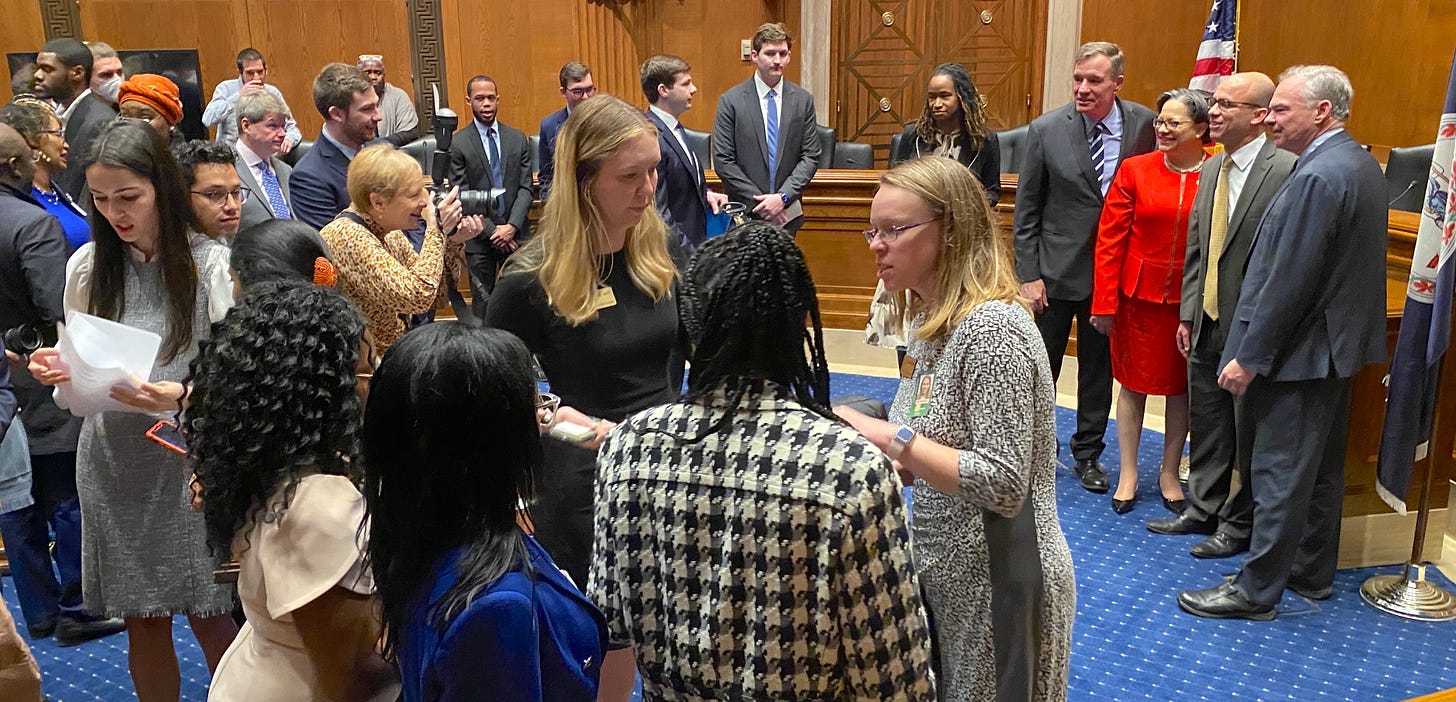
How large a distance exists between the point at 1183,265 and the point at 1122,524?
3.16ft

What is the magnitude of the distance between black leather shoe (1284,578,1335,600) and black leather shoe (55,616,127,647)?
357 cm

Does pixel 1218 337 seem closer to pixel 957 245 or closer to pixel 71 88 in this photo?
pixel 957 245

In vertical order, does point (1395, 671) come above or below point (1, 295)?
below

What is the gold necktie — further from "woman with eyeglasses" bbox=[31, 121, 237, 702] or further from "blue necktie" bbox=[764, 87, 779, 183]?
"woman with eyeglasses" bbox=[31, 121, 237, 702]

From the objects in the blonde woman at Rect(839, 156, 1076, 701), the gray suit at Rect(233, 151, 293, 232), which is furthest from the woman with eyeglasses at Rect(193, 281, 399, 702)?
the gray suit at Rect(233, 151, 293, 232)

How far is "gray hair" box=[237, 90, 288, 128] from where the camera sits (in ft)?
12.0

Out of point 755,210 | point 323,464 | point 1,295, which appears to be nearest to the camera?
point 323,464

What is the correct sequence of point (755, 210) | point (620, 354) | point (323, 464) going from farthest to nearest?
point (755, 210), point (620, 354), point (323, 464)

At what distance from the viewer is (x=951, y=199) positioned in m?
1.68

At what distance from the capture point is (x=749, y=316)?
3.91 ft

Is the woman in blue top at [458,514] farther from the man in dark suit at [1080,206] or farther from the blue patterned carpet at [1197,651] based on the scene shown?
the man in dark suit at [1080,206]

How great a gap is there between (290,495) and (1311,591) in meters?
3.17

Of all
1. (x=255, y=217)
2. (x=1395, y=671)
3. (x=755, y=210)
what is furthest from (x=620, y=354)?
(x=755, y=210)

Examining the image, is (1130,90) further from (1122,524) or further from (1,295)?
(1,295)
